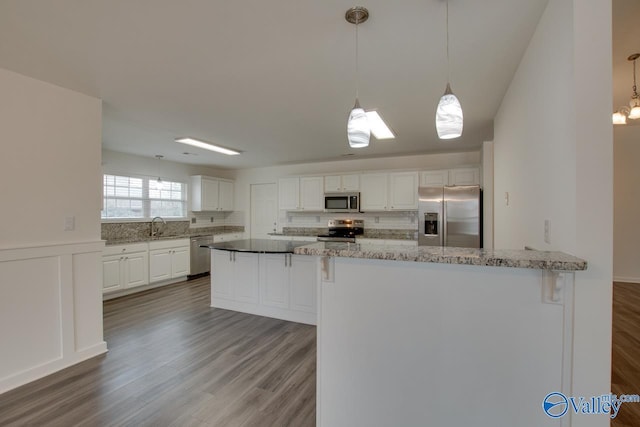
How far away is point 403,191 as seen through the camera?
5230 mm

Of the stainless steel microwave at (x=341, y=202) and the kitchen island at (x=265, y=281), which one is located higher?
the stainless steel microwave at (x=341, y=202)

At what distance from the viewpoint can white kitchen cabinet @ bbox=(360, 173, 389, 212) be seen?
539 cm

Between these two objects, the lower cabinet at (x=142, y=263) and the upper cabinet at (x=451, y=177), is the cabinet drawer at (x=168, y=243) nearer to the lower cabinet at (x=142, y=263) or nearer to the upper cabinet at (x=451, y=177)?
the lower cabinet at (x=142, y=263)

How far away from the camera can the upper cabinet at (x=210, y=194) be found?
635 centimetres

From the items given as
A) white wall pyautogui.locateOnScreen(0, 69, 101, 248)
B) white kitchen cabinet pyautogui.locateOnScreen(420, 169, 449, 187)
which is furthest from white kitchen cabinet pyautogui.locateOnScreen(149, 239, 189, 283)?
white kitchen cabinet pyautogui.locateOnScreen(420, 169, 449, 187)

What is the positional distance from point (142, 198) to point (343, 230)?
3.95m

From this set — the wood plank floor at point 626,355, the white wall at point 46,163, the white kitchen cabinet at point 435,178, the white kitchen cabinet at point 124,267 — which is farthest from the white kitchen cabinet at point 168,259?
the wood plank floor at point 626,355

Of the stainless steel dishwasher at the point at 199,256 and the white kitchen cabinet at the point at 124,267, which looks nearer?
the white kitchen cabinet at the point at 124,267

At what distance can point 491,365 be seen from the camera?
1344mm

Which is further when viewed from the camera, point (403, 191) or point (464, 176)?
point (403, 191)

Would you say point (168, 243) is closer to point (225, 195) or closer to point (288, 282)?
point (225, 195)

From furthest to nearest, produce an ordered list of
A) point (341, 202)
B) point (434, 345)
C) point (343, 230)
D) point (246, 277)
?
point (343, 230)
point (341, 202)
point (246, 277)
point (434, 345)

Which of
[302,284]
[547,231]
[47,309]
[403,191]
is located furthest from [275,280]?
[547,231]

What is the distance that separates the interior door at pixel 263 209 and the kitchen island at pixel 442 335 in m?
5.42
